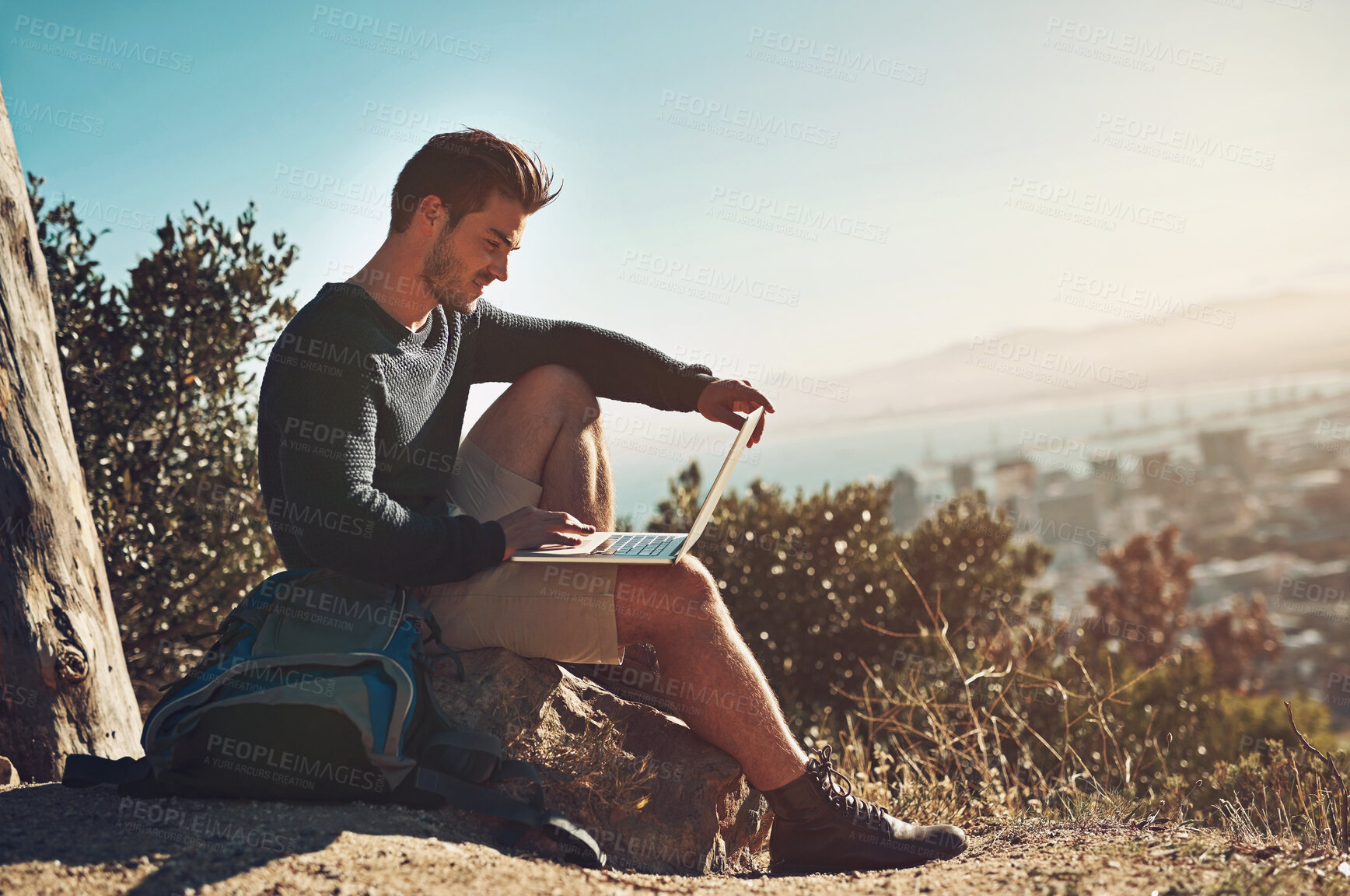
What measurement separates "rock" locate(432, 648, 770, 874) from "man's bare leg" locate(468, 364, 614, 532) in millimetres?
559

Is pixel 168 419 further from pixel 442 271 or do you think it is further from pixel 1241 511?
pixel 1241 511

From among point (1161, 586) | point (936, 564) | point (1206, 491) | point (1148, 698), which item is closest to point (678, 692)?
point (936, 564)

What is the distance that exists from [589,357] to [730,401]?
58 centimetres

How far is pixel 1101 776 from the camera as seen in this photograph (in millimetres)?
Answer: 4566

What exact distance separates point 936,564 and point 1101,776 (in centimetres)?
212

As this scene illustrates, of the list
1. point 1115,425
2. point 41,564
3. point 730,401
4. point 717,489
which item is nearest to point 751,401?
point 730,401

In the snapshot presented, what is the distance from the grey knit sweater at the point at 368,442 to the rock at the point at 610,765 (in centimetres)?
42

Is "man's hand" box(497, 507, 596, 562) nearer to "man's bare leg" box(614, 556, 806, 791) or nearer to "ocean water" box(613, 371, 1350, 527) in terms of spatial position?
"man's bare leg" box(614, 556, 806, 791)

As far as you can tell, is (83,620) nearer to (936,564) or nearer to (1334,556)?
(936,564)

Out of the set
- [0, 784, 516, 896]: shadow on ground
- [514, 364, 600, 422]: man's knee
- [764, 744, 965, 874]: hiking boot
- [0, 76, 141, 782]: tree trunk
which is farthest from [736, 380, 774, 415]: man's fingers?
[0, 76, 141, 782]: tree trunk

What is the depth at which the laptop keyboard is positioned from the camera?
260cm

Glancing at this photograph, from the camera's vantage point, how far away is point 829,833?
274cm

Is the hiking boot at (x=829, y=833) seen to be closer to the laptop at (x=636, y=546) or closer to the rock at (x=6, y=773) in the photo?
A: the laptop at (x=636, y=546)

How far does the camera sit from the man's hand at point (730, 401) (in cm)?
360
